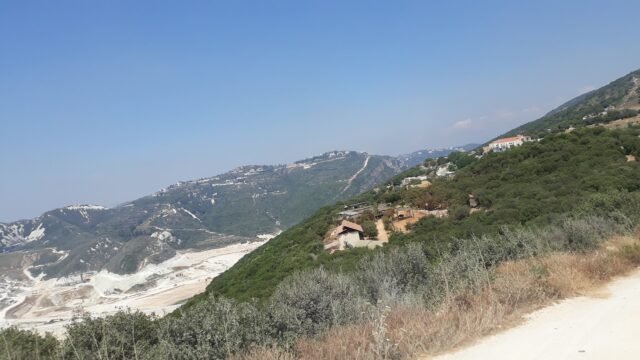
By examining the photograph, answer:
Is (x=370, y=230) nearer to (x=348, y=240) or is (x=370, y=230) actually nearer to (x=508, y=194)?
(x=348, y=240)

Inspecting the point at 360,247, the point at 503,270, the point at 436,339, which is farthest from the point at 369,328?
→ the point at 360,247

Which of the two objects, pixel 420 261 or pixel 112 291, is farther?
pixel 112 291

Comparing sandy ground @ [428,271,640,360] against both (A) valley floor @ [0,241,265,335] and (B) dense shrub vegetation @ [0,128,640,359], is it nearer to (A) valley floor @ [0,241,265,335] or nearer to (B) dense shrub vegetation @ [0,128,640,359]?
(B) dense shrub vegetation @ [0,128,640,359]

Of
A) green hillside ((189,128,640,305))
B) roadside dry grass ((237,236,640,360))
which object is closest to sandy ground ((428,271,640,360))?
roadside dry grass ((237,236,640,360))

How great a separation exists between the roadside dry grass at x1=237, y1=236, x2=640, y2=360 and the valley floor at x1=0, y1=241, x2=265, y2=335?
245 ft

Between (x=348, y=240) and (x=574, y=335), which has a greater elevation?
(x=574, y=335)

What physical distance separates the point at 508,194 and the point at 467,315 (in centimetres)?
3176

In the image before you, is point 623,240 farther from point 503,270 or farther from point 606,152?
point 606,152

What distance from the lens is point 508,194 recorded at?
34875 mm

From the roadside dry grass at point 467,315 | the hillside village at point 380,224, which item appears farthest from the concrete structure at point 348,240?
the roadside dry grass at point 467,315

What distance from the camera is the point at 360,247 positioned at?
108 ft

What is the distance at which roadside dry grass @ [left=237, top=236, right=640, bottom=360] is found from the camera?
17.8ft

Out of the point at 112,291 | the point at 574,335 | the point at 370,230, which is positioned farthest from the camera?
the point at 112,291

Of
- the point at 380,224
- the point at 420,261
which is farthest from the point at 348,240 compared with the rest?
the point at 420,261
